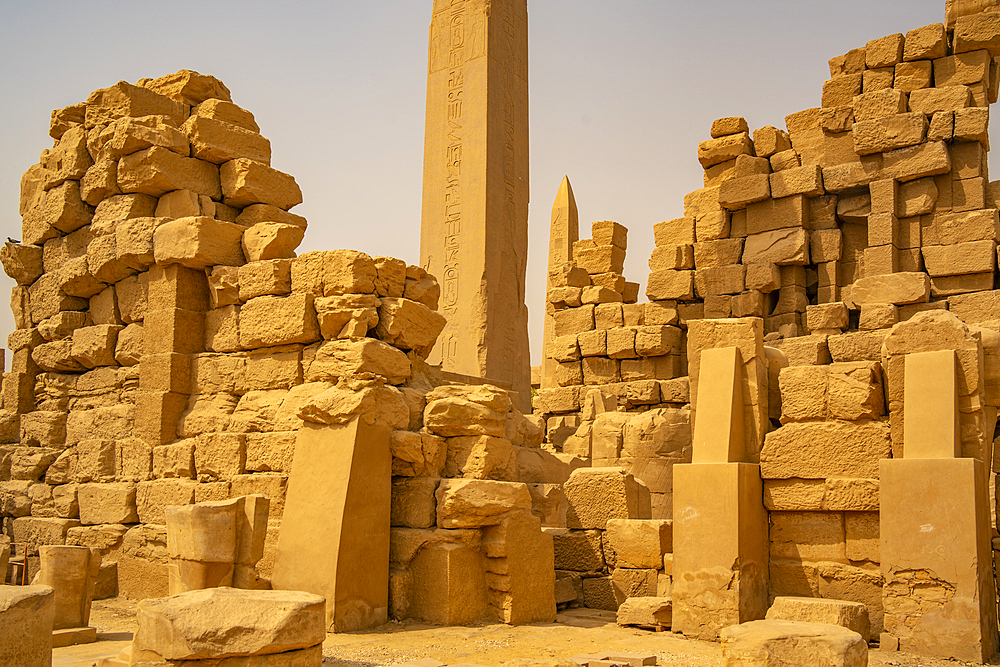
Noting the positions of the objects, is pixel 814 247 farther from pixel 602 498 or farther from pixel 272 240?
pixel 272 240

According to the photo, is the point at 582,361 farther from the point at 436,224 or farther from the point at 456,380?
the point at 456,380

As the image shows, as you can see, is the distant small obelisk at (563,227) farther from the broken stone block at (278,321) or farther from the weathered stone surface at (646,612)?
the weathered stone surface at (646,612)

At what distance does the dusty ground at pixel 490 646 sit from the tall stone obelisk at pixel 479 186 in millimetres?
4791

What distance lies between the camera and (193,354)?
8.02m

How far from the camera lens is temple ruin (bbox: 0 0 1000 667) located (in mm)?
5574

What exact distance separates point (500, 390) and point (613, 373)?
17.2ft

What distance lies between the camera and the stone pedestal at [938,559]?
529 centimetres

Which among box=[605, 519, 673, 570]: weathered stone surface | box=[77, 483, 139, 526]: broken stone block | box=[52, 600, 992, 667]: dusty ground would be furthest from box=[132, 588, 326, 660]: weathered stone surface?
box=[77, 483, 139, 526]: broken stone block

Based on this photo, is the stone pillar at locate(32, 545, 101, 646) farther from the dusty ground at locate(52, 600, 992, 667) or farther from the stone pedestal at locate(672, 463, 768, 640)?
the stone pedestal at locate(672, 463, 768, 640)

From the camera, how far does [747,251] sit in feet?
38.9

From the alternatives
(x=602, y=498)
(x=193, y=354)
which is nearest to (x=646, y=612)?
(x=602, y=498)

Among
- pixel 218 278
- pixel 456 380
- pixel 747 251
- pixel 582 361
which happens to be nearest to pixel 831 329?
pixel 747 251

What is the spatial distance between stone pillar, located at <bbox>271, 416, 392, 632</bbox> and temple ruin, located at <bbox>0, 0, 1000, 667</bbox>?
3 centimetres

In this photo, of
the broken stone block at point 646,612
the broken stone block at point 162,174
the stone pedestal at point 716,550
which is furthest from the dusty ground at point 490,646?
the broken stone block at point 162,174
